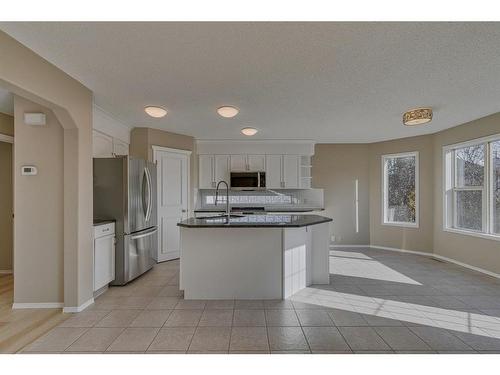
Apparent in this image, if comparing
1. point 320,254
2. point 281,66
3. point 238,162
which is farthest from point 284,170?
point 281,66

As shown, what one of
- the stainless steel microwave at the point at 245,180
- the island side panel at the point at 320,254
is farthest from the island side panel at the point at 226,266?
the stainless steel microwave at the point at 245,180

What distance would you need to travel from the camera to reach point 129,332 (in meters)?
2.57

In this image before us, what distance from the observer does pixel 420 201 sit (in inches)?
231

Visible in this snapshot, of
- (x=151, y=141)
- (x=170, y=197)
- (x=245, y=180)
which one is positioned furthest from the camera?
(x=245, y=180)

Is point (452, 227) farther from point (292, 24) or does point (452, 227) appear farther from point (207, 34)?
point (207, 34)

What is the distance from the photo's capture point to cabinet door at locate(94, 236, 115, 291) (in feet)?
11.1

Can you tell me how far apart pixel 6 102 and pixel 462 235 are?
A: 7282 mm

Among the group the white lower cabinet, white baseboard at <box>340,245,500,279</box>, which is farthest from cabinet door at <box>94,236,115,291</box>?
white baseboard at <box>340,245,500,279</box>

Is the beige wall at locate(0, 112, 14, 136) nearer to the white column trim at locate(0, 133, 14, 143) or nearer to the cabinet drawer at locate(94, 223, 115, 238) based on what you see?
the white column trim at locate(0, 133, 14, 143)

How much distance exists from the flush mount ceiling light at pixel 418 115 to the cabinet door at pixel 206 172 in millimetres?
3856

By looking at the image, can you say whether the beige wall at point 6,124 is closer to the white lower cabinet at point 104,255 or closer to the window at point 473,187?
the white lower cabinet at point 104,255

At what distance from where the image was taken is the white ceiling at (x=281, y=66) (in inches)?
82.5

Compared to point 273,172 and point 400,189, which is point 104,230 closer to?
point 273,172
